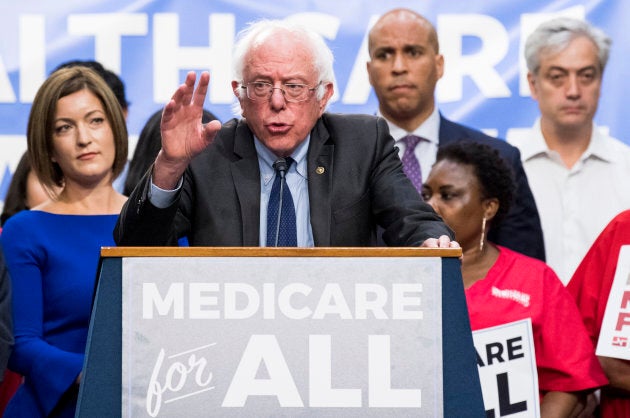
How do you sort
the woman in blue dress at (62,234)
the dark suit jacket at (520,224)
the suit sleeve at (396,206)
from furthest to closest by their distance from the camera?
the dark suit jacket at (520,224)
the woman in blue dress at (62,234)
the suit sleeve at (396,206)

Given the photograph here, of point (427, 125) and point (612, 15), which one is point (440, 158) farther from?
point (612, 15)

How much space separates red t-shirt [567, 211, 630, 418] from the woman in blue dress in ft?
5.08

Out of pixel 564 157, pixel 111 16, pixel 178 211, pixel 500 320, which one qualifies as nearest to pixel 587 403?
pixel 500 320

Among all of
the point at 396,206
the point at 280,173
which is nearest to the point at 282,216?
the point at 280,173

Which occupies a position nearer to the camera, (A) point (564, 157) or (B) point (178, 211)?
(B) point (178, 211)

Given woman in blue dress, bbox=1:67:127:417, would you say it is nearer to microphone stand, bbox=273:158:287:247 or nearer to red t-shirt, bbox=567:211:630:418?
microphone stand, bbox=273:158:287:247

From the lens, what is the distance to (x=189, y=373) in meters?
1.99

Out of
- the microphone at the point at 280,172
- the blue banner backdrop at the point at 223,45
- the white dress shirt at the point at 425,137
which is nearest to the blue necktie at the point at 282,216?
the microphone at the point at 280,172

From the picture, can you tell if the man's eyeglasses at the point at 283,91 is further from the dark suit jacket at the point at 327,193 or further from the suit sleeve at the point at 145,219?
the suit sleeve at the point at 145,219

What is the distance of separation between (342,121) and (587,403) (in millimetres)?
1426

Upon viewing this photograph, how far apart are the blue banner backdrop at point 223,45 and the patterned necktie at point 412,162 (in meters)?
0.28

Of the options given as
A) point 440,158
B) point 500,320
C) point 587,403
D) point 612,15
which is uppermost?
point 612,15

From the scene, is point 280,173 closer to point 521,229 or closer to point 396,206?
point 396,206

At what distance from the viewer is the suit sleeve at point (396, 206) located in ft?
8.52
